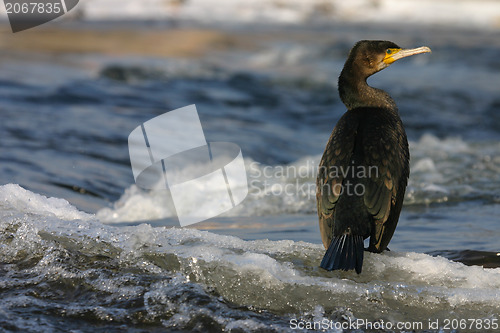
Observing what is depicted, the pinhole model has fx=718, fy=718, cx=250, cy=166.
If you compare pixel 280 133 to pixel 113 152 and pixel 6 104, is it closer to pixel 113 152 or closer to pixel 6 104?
pixel 113 152

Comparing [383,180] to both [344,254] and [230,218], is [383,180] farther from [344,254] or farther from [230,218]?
[230,218]

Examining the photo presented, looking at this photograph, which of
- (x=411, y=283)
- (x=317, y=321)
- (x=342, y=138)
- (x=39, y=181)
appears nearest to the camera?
(x=317, y=321)

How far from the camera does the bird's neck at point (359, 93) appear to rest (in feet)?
14.8

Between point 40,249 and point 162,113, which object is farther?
point 162,113

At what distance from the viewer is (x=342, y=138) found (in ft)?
13.5

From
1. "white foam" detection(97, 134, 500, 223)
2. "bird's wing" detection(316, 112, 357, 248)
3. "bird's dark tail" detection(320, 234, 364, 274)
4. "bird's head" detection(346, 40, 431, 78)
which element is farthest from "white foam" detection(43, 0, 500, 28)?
"bird's dark tail" detection(320, 234, 364, 274)

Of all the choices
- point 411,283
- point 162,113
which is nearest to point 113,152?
point 162,113

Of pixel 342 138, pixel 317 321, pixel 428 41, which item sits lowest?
pixel 428 41

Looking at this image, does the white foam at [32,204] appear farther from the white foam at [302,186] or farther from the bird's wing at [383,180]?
the bird's wing at [383,180]

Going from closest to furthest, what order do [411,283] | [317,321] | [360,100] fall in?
[317,321] → [411,283] → [360,100]

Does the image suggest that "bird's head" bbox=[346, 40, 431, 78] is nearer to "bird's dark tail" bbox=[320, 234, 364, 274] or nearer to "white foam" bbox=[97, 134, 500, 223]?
"bird's dark tail" bbox=[320, 234, 364, 274]

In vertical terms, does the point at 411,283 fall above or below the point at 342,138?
below

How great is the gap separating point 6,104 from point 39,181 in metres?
4.11

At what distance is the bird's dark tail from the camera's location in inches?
139
